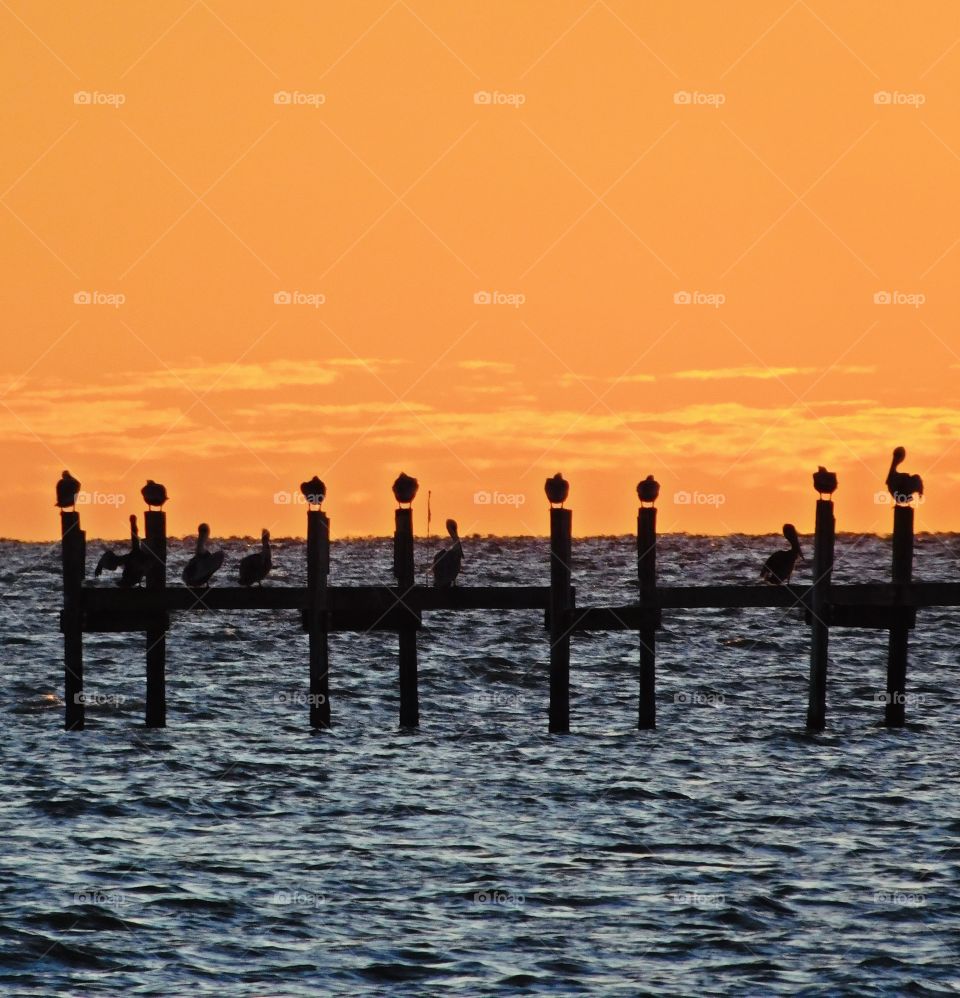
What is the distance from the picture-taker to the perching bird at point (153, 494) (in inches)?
983

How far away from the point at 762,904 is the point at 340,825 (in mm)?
5103

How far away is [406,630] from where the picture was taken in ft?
82.6

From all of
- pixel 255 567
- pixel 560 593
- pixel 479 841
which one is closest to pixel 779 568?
pixel 560 593

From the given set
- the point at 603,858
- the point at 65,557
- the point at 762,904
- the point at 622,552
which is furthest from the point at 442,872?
the point at 622,552

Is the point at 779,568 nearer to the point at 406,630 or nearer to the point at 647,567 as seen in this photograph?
the point at 647,567

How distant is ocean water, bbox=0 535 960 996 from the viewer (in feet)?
49.6

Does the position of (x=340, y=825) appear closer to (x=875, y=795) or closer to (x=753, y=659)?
(x=875, y=795)

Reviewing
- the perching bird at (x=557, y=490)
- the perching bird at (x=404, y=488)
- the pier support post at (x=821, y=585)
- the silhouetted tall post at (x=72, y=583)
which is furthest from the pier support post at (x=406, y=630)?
the pier support post at (x=821, y=585)

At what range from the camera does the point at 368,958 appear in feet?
50.1

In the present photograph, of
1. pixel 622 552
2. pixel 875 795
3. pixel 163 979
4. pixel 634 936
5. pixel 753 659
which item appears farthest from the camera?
pixel 622 552

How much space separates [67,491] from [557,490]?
6380 millimetres

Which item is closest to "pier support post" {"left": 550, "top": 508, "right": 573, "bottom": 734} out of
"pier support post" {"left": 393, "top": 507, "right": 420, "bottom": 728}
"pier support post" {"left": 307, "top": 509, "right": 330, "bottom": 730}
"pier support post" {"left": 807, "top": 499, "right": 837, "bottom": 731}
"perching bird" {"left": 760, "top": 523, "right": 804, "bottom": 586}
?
"pier support post" {"left": 393, "top": 507, "right": 420, "bottom": 728}

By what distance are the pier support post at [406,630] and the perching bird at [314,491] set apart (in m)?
1.02

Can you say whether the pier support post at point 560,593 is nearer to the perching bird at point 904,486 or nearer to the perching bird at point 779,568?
the perching bird at point 779,568
